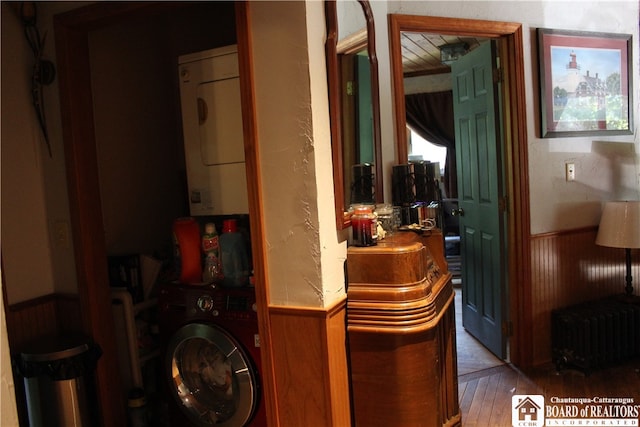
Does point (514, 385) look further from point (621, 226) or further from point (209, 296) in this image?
point (209, 296)

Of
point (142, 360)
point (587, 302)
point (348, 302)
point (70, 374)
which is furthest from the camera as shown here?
point (587, 302)

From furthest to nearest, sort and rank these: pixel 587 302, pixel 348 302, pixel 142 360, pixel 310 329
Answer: pixel 587 302, pixel 142 360, pixel 348 302, pixel 310 329

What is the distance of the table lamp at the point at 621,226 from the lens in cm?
266

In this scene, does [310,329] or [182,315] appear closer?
[310,329]

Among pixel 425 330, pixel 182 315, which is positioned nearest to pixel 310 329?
pixel 425 330

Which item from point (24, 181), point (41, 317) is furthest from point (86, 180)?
point (41, 317)

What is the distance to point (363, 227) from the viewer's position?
183cm

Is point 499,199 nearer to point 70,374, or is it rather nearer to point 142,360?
point 142,360

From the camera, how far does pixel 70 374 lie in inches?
76.5

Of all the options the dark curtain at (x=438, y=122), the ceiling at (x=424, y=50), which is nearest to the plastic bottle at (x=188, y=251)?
the ceiling at (x=424, y=50)

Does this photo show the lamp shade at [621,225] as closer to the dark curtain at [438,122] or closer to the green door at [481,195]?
the green door at [481,195]

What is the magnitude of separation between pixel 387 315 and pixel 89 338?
4.29 ft

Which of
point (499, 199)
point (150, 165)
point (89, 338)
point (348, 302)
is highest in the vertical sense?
point (150, 165)

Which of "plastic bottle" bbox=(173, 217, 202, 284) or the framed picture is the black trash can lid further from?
the framed picture
